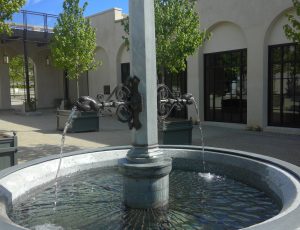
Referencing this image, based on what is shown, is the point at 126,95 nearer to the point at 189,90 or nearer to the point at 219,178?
the point at 219,178

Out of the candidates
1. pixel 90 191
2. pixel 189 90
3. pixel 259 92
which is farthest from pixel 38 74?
pixel 90 191

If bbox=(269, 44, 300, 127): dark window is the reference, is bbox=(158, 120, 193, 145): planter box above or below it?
below

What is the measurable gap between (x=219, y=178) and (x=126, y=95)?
2.23 metres

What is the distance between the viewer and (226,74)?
15.9 metres

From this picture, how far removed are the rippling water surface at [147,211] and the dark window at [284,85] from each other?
8859 mm

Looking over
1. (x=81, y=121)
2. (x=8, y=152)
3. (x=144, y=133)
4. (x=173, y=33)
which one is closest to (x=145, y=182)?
(x=144, y=133)

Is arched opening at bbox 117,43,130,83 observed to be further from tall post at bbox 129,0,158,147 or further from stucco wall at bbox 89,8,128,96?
tall post at bbox 129,0,158,147

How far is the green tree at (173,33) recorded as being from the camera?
468 inches

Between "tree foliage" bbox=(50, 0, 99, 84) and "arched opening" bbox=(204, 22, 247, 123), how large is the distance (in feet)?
18.0

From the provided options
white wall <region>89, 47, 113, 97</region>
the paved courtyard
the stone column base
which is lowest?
the paved courtyard

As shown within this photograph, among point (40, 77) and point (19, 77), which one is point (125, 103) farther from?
point (19, 77)

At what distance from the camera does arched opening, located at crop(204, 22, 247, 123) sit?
15.2 metres

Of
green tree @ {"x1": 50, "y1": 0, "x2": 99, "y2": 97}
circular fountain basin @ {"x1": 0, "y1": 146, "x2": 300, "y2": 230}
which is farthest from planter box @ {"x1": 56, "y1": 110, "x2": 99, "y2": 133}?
circular fountain basin @ {"x1": 0, "y1": 146, "x2": 300, "y2": 230}

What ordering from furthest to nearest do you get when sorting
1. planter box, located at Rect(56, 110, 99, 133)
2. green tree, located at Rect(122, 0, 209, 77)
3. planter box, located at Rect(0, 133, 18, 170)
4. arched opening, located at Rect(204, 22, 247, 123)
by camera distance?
arched opening, located at Rect(204, 22, 247, 123) < planter box, located at Rect(56, 110, 99, 133) < green tree, located at Rect(122, 0, 209, 77) < planter box, located at Rect(0, 133, 18, 170)
